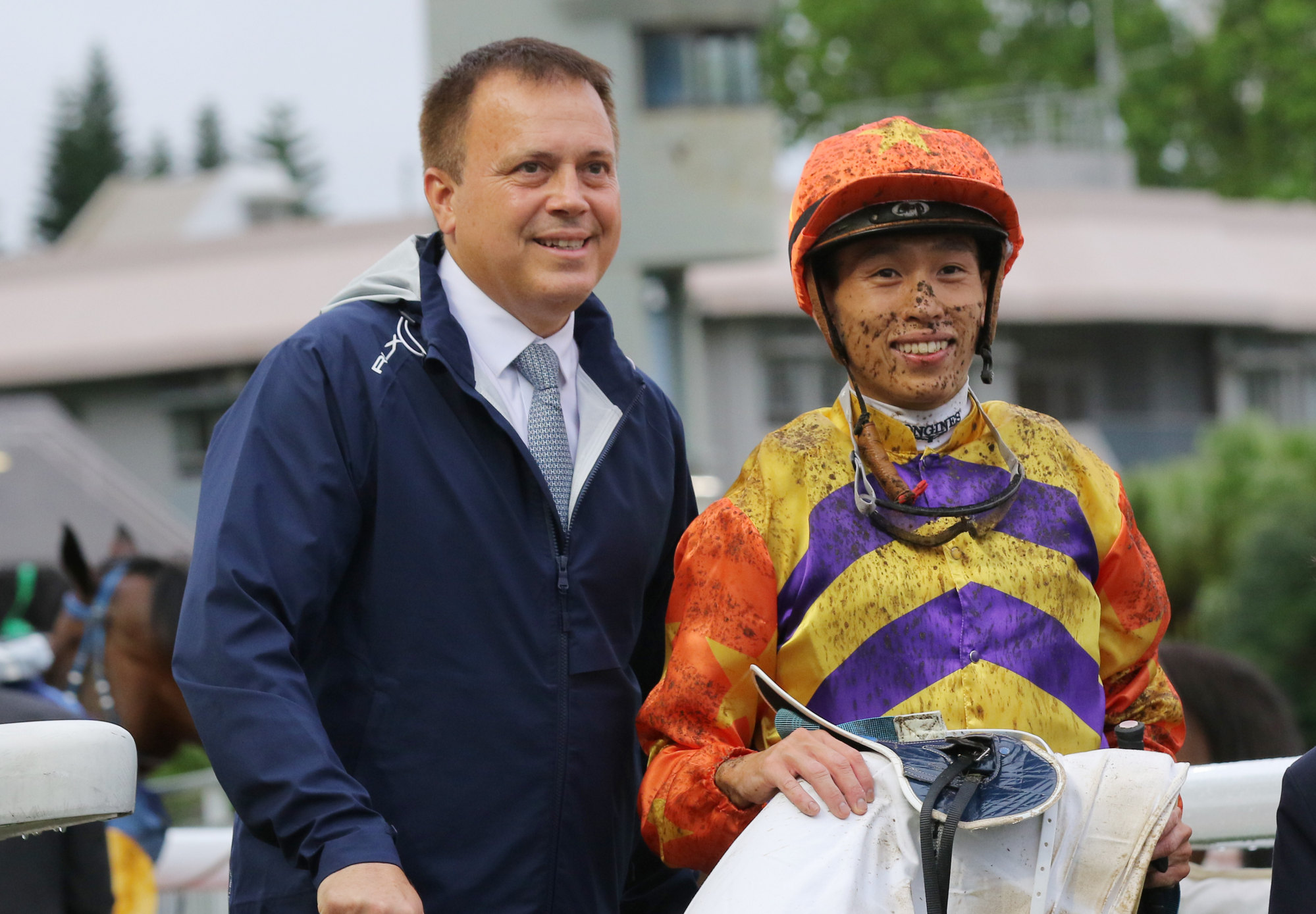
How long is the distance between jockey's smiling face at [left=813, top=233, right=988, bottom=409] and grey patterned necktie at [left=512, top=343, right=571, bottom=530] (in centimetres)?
50

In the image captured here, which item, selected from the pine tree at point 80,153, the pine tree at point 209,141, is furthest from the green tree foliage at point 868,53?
the pine tree at point 209,141

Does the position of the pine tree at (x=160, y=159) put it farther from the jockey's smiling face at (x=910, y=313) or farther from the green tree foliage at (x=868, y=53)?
the jockey's smiling face at (x=910, y=313)

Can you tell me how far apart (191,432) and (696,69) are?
7.80m

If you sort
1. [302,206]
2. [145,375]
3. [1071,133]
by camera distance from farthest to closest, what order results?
[302,206]
[1071,133]
[145,375]

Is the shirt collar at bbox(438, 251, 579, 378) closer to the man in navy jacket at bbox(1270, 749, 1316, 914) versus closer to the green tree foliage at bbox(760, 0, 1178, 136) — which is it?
the man in navy jacket at bbox(1270, 749, 1316, 914)

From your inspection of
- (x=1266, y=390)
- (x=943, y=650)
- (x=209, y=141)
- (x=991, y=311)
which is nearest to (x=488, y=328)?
(x=991, y=311)

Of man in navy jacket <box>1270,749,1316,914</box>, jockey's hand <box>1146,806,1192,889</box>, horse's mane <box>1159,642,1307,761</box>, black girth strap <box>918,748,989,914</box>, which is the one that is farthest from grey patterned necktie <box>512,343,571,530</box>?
horse's mane <box>1159,642,1307,761</box>

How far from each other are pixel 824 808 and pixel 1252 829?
3.90 feet

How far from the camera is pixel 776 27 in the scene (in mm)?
31859

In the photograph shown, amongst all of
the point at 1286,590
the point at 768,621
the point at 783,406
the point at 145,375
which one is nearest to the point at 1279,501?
the point at 1286,590

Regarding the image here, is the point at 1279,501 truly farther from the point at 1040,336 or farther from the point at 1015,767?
the point at 1015,767

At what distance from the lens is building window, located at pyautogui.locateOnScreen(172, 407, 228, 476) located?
1883 centimetres

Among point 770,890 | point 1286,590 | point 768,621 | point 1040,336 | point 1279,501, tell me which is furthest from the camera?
point 1040,336

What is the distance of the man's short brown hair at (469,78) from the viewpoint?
2.59 metres
